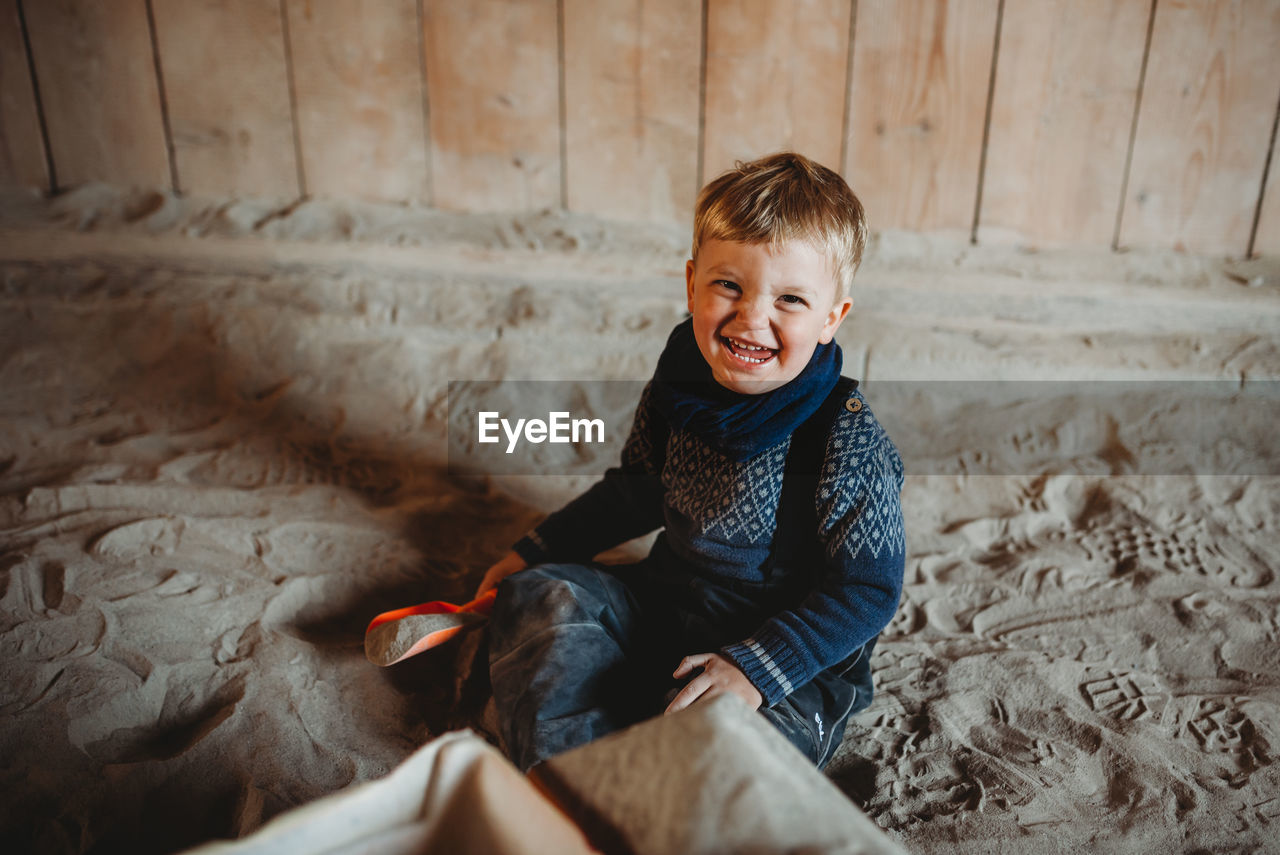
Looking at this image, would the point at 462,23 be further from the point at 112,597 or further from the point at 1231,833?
the point at 1231,833

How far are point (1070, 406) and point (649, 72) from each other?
119cm

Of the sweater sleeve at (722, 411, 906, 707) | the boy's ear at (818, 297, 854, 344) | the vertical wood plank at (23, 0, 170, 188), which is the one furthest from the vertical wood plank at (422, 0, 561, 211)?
the sweater sleeve at (722, 411, 906, 707)

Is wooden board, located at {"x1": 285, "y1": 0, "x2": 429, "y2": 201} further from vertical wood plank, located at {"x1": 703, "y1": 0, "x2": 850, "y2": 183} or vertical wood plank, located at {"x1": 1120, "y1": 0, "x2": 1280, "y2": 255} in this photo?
vertical wood plank, located at {"x1": 1120, "y1": 0, "x2": 1280, "y2": 255}

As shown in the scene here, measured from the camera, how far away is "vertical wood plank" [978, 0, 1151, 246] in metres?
1.93

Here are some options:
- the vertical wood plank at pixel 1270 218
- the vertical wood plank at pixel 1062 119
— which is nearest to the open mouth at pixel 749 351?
the vertical wood plank at pixel 1062 119

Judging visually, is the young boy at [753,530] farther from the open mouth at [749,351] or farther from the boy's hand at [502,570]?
the boy's hand at [502,570]

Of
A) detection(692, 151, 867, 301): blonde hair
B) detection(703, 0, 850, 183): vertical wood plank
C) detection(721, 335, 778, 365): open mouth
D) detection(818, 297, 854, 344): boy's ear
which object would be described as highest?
detection(703, 0, 850, 183): vertical wood plank

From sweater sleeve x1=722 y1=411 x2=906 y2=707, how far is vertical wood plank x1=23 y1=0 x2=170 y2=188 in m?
1.84

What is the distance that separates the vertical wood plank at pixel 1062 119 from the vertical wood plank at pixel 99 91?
190 cm

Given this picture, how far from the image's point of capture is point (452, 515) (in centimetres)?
176

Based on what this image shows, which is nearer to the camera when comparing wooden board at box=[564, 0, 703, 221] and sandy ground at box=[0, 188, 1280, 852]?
sandy ground at box=[0, 188, 1280, 852]

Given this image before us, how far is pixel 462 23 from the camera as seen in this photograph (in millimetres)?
2025

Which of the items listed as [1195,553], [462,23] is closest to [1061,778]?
[1195,553]

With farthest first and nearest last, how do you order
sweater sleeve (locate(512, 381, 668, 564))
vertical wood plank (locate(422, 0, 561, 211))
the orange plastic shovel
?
1. vertical wood plank (locate(422, 0, 561, 211))
2. sweater sleeve (locate(512, 381, 668, 564))
3. the orange plastic shovel
